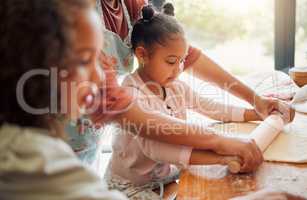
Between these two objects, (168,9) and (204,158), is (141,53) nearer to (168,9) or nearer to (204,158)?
(168,9)

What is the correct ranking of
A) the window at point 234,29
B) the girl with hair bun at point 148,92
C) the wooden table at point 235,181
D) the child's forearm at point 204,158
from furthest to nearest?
the window at point 234,29 → the girl with hair bun at point 148,92 → the child's forearm at point 204,158 → the wooden table at point 235,181

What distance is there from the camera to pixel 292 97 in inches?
61.1

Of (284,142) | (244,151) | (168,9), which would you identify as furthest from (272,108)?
(168,9)

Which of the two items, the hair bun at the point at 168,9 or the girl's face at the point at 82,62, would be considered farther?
the hair bun at the point at 168,9

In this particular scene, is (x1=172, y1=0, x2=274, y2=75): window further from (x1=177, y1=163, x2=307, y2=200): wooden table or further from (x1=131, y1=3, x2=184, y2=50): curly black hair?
(x1=177, y1=163, x2=307, y2=200): wooden table

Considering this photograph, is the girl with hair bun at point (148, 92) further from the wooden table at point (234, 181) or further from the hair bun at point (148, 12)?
the wooden table at point (234, 181)

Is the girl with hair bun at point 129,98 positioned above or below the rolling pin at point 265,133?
above

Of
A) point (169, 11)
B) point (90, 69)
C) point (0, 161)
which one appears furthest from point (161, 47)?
point (0, 161)

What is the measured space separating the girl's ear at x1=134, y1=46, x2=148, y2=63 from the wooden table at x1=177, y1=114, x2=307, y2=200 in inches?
14.8

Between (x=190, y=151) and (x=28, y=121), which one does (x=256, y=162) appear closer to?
(x=190, y=151)

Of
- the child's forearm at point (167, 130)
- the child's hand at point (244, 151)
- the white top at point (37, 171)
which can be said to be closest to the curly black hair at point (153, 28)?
the child's forearm at point (167, 130)

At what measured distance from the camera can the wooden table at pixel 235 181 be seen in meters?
0.93

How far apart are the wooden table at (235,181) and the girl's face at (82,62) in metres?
0.41

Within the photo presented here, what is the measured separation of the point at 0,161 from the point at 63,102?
14 cm
